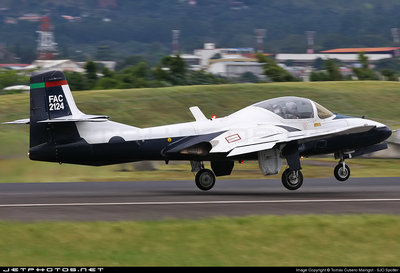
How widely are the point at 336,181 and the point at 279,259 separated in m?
12.2

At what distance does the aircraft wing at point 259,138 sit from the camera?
65.3ft

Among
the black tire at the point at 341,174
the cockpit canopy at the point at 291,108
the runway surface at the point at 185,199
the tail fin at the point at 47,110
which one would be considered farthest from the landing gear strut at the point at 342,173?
the tail fin at the point at 47,110

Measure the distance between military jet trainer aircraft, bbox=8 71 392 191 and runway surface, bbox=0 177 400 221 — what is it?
104 centimetres

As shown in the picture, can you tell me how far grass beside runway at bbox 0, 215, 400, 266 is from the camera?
37.8 ft

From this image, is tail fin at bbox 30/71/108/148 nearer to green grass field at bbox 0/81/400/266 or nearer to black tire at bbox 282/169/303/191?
green grass field at bbox 0/81/400/266

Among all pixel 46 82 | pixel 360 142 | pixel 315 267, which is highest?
pixel 46 82

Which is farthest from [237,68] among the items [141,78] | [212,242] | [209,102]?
[212,242]

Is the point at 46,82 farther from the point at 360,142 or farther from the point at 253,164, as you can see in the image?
the point at 253,164

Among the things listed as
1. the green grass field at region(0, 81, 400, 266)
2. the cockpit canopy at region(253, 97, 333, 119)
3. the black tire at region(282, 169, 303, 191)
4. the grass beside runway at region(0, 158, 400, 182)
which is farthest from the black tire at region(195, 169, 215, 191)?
the green grass field at region(0, 81, 400, 266)

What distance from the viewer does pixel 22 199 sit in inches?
756

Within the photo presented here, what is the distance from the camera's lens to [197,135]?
20484mm

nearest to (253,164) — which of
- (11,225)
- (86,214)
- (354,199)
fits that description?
(354,199)

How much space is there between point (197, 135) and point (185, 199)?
7.87ft

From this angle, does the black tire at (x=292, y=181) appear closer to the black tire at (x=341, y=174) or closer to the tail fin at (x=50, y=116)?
the black tire at (x=341, y=174)
